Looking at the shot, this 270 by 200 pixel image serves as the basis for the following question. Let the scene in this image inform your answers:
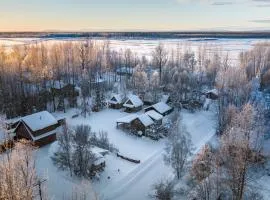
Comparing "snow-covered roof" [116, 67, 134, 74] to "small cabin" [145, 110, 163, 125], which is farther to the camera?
"snow-covered roof" [116, 67, 134, 74]

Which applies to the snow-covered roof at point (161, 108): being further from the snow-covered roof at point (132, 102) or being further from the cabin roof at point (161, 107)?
the snow-covered roof at point (132, 102)

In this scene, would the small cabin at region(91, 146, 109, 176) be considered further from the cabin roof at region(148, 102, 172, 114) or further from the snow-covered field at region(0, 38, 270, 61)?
the snow-covered field at region(0, 38, 270, 61)

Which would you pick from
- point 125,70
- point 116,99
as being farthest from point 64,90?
point 125,70

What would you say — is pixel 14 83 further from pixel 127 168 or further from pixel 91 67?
pixel 127 168

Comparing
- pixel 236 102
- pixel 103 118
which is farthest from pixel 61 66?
pixel 236 102

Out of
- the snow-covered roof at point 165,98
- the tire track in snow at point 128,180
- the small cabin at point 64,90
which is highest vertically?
the small cabin at point 64,90

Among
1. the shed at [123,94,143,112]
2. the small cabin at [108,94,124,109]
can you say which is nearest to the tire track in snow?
the shed at [123,94,143,112]

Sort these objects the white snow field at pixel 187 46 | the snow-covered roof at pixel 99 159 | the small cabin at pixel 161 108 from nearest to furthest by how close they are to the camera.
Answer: the snow-covered roof at pixel 99 159 → the small cabin at pixel 161 108 → the white snow field at pixel 187 46

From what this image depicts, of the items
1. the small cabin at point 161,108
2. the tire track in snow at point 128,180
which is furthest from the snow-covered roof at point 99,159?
the small cabin at point 161,108
